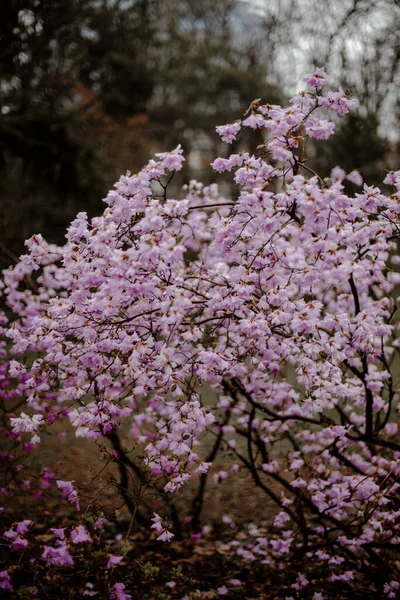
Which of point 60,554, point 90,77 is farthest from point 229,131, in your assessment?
point 90,77

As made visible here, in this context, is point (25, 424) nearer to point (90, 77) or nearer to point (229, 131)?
point (229, 131)

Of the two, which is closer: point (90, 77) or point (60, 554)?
point (60, 554)

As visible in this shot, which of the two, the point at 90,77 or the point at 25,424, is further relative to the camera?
the point at 90,77

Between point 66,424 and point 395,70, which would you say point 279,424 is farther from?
point 395,70

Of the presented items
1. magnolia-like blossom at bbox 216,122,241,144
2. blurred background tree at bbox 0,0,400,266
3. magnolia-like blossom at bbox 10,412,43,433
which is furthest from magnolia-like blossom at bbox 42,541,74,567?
blurred background tree at bbox 0,0,400,266

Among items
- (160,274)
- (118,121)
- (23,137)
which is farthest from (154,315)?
(118,121)

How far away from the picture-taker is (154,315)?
268 cm

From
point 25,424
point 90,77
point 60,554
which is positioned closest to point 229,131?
point 25,424

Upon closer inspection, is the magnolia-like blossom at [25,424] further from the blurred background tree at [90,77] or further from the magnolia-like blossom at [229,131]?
the blurred background tree at [90,77]

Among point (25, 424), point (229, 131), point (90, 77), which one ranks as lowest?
point (25, 424)

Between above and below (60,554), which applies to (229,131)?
above

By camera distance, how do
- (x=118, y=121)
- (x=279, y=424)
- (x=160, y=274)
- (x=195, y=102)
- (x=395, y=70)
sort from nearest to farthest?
(x=160, y=274) → (x=279, y=424) → (x=395, y=70) → (x=118, y=121) → (x=195, y=102)

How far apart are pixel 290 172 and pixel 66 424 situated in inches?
208

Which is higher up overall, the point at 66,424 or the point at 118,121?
the point at 118,121
